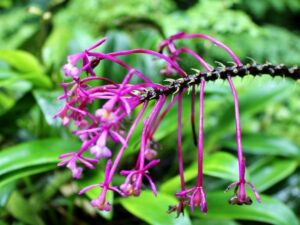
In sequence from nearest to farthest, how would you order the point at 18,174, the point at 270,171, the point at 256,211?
1. the point at 18,174
2. the point at 256,211
3. the point at 270,171

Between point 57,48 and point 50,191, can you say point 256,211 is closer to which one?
point 50,191

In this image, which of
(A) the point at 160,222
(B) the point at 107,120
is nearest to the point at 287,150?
(A) the point at 160,222

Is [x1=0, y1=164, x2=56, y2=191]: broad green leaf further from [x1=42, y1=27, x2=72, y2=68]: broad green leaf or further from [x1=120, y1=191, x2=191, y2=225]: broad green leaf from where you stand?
[x1=42, y1=27, x2=72, y2=68]: broad green leaf

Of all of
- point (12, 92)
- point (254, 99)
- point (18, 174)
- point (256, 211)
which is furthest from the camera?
point (12, 92)

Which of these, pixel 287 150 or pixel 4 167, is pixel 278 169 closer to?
pixel 287 150

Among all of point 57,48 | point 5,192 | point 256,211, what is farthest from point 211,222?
point 57,48

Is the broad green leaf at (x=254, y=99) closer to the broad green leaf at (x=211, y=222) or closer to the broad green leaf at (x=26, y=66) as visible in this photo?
the broad green leaf at (x=211, y=222)
